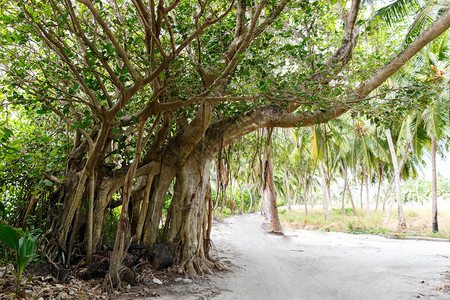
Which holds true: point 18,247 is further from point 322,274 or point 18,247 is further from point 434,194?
point 434,194

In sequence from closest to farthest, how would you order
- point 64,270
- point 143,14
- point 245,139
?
point 143,14 < point 64,270 < point 245,139

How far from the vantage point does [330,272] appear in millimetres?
5387

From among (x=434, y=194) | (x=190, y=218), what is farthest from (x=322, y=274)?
(x=434, y=194)

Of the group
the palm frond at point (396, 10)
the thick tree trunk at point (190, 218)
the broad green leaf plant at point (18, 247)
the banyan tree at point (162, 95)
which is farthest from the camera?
the palm frond at point (396, 10)

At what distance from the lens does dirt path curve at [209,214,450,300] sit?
4113mm

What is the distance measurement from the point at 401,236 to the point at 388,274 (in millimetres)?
6950

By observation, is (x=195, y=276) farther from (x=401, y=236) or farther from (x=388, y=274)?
(x=401, y=236)

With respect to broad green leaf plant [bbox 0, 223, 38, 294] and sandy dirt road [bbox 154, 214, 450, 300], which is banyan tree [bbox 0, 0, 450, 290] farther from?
broad green leaf plant [bbox 0, 223, 38, 294]

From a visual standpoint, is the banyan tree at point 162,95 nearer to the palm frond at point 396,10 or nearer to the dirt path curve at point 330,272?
the dirt path curve at point 330,272

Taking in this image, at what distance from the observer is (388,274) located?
16.5 ft

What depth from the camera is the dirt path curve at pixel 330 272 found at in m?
4.11

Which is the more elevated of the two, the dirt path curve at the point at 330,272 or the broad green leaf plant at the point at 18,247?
the broad green leaf plant at the point at 18,247

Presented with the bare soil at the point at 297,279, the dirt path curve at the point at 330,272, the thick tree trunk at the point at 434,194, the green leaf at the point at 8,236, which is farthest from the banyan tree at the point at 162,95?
the thick tree trunk at the point at 434,194

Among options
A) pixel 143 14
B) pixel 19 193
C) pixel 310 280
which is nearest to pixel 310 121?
pixel 310 280
